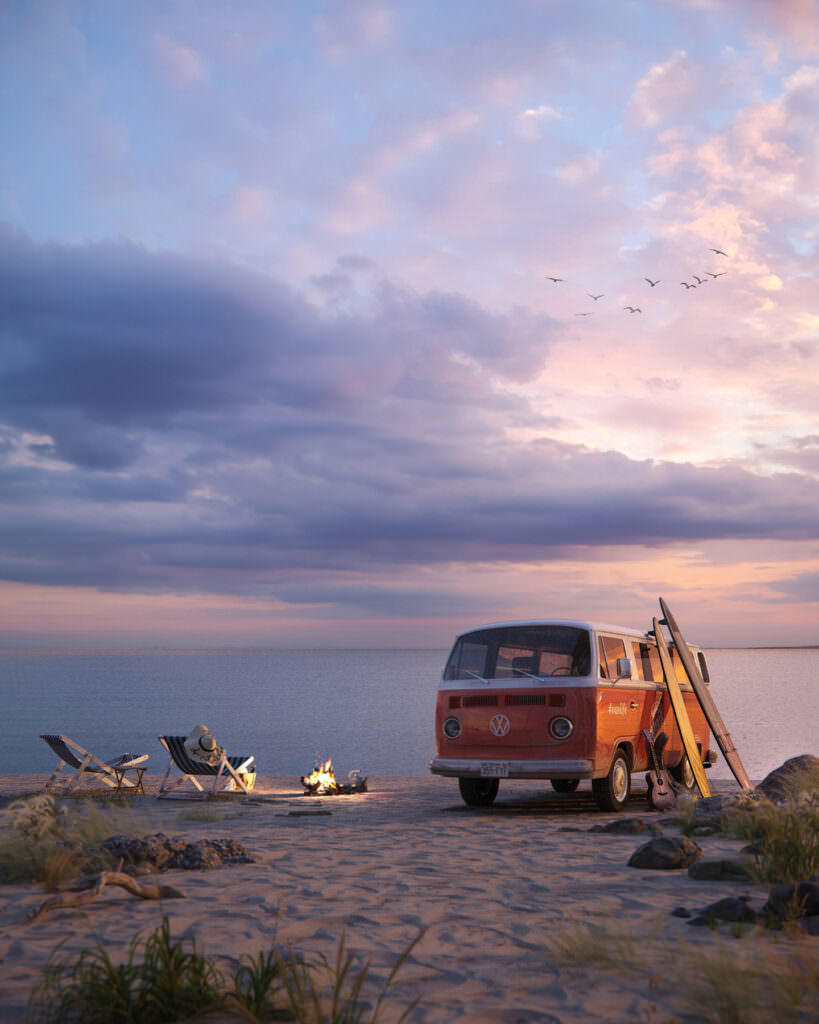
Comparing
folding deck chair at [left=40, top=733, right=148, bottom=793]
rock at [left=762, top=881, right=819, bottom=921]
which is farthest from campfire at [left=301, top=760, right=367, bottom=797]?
rock at [left=762, top=881, right=819, bottom=921]

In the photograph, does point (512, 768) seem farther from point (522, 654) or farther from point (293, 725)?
point (293, 725)

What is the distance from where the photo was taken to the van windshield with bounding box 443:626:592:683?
1216cm

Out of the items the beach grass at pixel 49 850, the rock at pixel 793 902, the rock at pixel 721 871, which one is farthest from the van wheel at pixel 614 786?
the rock at pixel 793 902

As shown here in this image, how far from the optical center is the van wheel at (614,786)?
12370 millimetres

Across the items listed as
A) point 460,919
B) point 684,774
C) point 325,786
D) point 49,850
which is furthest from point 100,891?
point 684,774

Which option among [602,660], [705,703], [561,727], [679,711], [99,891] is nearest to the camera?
[99,891]

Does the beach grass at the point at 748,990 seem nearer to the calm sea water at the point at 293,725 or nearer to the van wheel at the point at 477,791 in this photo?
the van wheel at the point at 477,791

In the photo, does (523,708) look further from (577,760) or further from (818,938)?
(818,938)

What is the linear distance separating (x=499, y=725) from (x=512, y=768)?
575mm

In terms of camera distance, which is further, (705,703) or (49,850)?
(705,703)

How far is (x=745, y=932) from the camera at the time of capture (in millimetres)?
5074

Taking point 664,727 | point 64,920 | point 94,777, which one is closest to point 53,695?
point 94,777

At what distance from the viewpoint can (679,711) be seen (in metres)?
14.5

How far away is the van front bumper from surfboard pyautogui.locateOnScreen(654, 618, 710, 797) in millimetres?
3147
